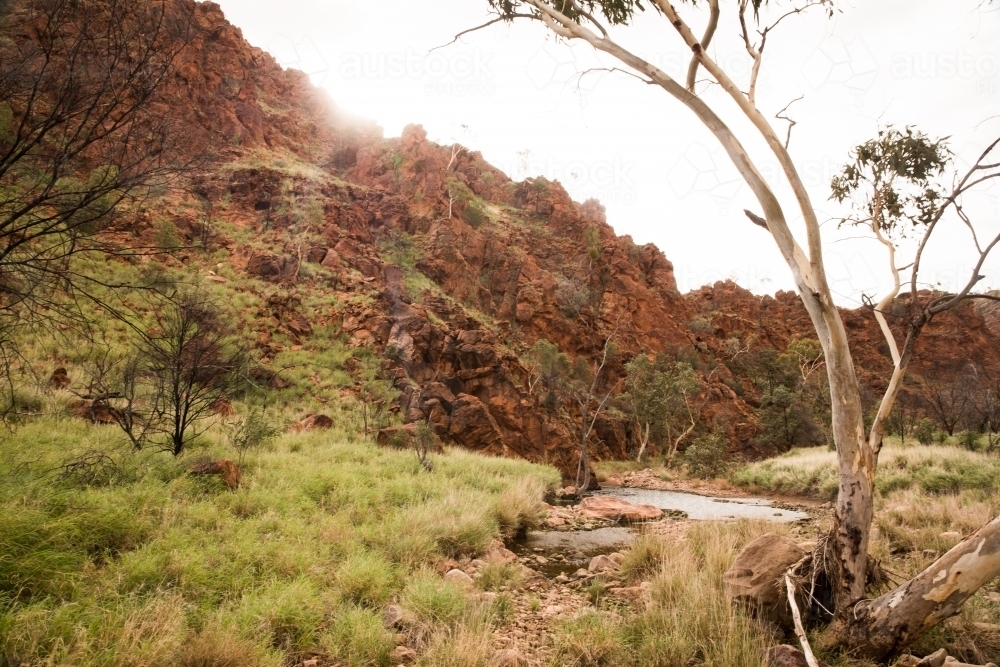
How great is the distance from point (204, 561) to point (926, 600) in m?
4.98

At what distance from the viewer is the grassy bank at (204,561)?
2.85 m

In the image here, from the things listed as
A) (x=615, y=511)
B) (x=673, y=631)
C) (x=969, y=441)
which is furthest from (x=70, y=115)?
(x=969, y=441)

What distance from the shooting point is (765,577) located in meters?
3.81

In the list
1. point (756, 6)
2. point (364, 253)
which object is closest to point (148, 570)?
point (756, 6)

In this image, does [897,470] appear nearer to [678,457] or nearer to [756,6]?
[756,6]

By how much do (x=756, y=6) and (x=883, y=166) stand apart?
13.7ft

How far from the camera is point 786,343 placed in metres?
46.8

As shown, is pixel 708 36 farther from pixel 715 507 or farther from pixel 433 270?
pixel 433 270

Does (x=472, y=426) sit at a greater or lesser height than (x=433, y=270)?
lesser

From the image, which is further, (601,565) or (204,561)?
(601,565)

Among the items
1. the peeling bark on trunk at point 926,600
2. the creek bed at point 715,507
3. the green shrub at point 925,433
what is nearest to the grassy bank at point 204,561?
the peeling bark on trunk at point 926,600

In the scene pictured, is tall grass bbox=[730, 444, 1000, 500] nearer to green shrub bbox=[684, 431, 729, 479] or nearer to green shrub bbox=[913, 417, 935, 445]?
green shrub bbox=[913, 417, 935, 445]

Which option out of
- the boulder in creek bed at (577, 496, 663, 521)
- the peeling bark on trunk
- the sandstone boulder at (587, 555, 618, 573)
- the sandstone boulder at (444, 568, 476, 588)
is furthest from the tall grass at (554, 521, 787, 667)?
the boulder in creek bed at (577, 496, 663, 521)

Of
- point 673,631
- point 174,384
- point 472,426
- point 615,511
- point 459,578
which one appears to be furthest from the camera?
point 472,426
